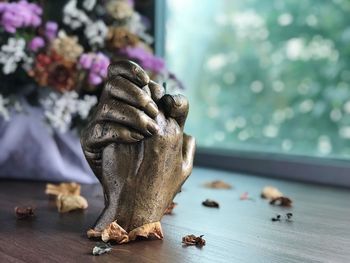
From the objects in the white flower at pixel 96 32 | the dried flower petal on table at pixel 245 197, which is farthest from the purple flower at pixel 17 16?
the dried flower petal on table at pixel 245 197

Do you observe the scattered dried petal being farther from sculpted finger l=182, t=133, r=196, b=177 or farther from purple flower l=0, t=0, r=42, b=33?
purple flower l=0, t=0, r=42, b=33

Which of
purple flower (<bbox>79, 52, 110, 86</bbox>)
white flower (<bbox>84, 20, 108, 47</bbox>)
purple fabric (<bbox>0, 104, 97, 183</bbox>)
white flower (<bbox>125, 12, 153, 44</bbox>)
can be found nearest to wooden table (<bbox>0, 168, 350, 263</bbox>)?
purple fabric (<bbox>0, 104, 97, 183</bbox>)

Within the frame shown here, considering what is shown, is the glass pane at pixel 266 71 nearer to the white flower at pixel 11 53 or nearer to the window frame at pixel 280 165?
the window frame at pixel 280 165

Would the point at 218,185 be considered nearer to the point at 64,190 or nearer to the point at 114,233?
the point at 64,190

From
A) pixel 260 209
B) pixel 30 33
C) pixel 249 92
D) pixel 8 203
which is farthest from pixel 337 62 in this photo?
pixel 8 203

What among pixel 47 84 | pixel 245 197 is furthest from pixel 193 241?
pixel 47 84

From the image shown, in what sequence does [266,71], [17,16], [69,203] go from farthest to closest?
[266,71] → [17,16] → [69,203]
